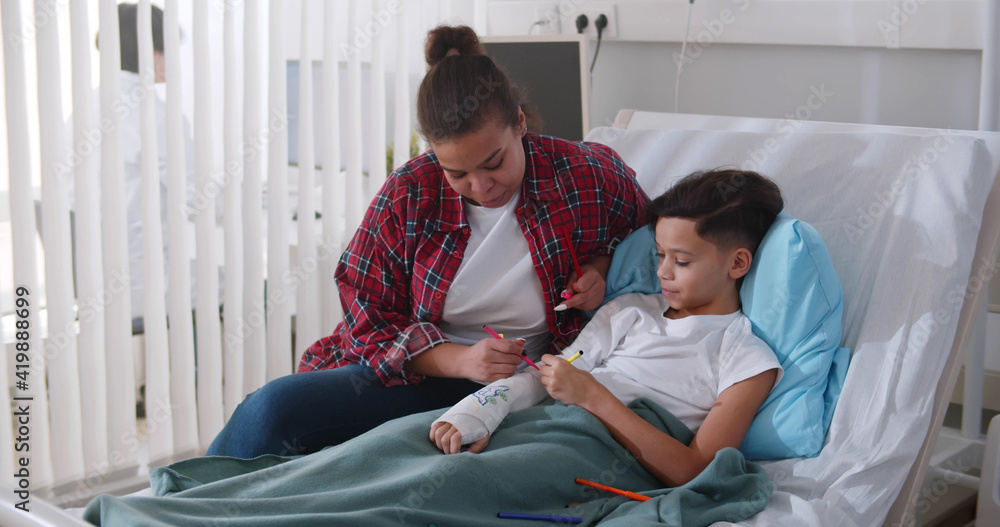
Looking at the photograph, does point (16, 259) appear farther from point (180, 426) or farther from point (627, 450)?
point (627, 450)

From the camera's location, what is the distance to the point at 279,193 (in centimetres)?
226

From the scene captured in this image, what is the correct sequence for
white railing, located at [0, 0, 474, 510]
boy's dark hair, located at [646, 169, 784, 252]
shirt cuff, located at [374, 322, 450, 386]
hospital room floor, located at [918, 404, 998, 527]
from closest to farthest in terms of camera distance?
boy's dark hair, located at [646, 169, 784, 252] < shirt cuff, located at [374, 322, 450, 386] < hospital room floor, located at [918, 404, 998, 527] < white railing, located at [0, 0, 474, 510]

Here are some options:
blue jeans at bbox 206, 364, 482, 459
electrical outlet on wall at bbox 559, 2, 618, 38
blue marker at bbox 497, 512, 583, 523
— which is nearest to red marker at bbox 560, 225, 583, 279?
blue jeans at bbox 206, 364, 482, 459

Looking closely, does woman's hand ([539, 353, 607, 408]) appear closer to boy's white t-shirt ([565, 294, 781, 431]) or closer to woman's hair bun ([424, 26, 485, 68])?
boy's white t-shirt ([565, 294, 781, 431])

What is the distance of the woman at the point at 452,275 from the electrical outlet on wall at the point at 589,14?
41.8 inches

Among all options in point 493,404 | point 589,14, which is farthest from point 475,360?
point 589,14

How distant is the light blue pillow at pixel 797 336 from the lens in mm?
1258

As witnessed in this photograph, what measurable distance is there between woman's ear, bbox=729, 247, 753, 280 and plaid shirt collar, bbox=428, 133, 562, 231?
325 millimetres

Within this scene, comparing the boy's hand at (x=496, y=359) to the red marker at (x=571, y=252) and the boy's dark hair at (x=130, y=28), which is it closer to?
the red marker at (x=571, y=252)

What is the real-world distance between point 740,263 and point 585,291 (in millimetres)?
266

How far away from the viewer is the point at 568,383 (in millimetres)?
1271

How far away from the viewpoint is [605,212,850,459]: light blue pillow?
49.5 inches

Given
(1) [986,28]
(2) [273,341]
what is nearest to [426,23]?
(2) [273,341]

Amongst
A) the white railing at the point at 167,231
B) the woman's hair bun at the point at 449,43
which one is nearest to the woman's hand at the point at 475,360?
the woman's hair bun at the point at 449,43
